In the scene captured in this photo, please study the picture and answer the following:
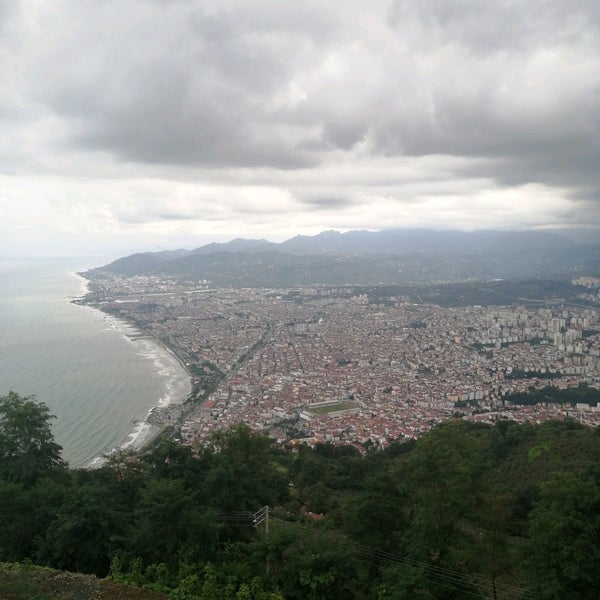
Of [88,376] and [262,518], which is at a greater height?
[262,518]

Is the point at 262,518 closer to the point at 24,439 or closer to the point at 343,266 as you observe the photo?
the point at 24,439

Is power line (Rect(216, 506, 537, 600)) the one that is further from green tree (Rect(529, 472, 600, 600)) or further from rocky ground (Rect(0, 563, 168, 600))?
rocky ground (Rect(0, 563, 168, 600))

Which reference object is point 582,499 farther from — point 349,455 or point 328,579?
point 349,455

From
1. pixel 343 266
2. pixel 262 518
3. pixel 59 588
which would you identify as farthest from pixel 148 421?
pixel 343 266

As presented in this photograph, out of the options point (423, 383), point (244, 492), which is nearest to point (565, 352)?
point (423, 383)

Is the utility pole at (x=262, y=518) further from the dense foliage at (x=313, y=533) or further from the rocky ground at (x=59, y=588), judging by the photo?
the rocky ground at (x=59, y=588)

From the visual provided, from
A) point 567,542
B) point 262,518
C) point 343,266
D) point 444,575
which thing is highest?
point 343,266
